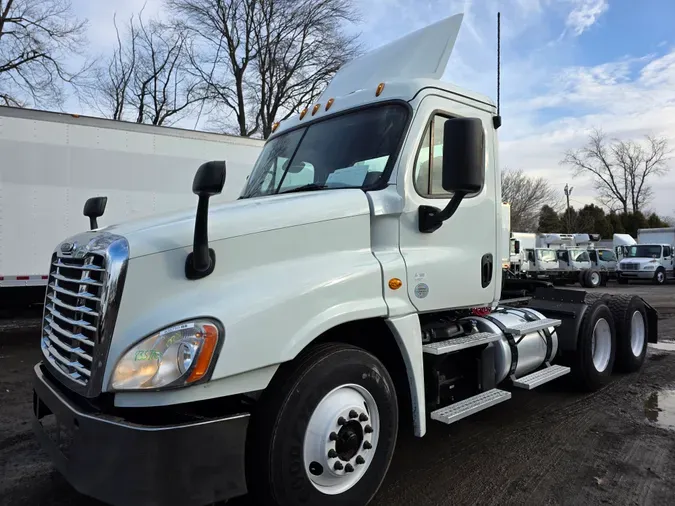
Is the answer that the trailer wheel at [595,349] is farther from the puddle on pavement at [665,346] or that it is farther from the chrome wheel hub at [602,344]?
the puddle on pavement at [665,346]

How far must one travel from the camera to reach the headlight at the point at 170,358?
224 cm

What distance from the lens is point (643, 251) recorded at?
97.6 ft

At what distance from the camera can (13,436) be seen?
4.27m

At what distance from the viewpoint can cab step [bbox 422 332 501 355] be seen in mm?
3338

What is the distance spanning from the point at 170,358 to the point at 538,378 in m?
3.56

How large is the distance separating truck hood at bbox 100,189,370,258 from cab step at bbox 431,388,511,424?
145 cm

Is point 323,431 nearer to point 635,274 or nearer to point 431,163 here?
point 431,163

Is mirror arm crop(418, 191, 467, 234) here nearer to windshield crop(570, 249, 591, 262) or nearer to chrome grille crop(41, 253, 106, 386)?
chrome grille crop(41, 253, 106, 386)

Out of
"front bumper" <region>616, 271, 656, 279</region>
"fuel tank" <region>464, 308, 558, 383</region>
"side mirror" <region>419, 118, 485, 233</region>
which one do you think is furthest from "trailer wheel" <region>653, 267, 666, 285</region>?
"side mirror" <region>419, 118, 485, 233</region>

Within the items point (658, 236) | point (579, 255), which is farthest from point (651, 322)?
point (658, 236)

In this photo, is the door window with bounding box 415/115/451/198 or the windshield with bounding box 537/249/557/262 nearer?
the door window with bounding box 415/115/451/198

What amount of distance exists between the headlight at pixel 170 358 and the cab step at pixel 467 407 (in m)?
1.76

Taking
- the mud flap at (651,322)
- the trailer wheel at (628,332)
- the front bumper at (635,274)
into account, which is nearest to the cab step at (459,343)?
the trailer wheel at (628,332)

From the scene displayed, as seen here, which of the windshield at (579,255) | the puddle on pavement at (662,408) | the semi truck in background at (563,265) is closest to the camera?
the puddle on pavement at (662,408)
